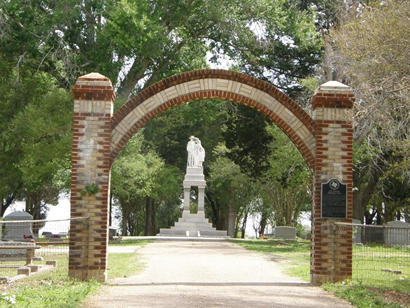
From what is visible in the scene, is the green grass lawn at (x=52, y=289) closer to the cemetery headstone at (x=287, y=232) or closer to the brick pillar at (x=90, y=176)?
the brick pillar at (x=90, y=176)

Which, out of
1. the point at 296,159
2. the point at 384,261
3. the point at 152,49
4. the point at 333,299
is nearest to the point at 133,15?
the point at 152,49

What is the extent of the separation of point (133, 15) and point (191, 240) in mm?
12362

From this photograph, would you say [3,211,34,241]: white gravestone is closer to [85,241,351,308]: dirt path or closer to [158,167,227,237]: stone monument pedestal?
[85,241,351,308]: dirt path

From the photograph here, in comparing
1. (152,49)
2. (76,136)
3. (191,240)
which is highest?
(152,49)

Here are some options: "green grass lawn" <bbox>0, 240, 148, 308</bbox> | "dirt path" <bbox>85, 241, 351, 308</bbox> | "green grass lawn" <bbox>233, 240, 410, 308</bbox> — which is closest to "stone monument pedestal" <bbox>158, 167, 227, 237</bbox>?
"green grass lawn" <bbox>233, 240, 410, 308</bbox>

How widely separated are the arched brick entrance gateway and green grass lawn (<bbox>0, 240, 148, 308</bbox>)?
28.6 inches

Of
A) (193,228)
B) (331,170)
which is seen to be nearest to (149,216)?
(193,228)

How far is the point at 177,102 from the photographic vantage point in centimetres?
1316

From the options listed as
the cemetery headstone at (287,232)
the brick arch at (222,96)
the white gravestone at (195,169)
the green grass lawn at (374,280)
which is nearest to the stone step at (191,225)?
the white gravestone at (195,169)

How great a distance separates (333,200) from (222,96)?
3.17 m

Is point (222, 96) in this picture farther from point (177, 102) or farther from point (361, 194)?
point (361, 194)

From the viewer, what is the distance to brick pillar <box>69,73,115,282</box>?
478 inches

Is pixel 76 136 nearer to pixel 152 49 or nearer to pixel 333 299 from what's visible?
pixel 333 299

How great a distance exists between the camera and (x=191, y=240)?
102 ft
